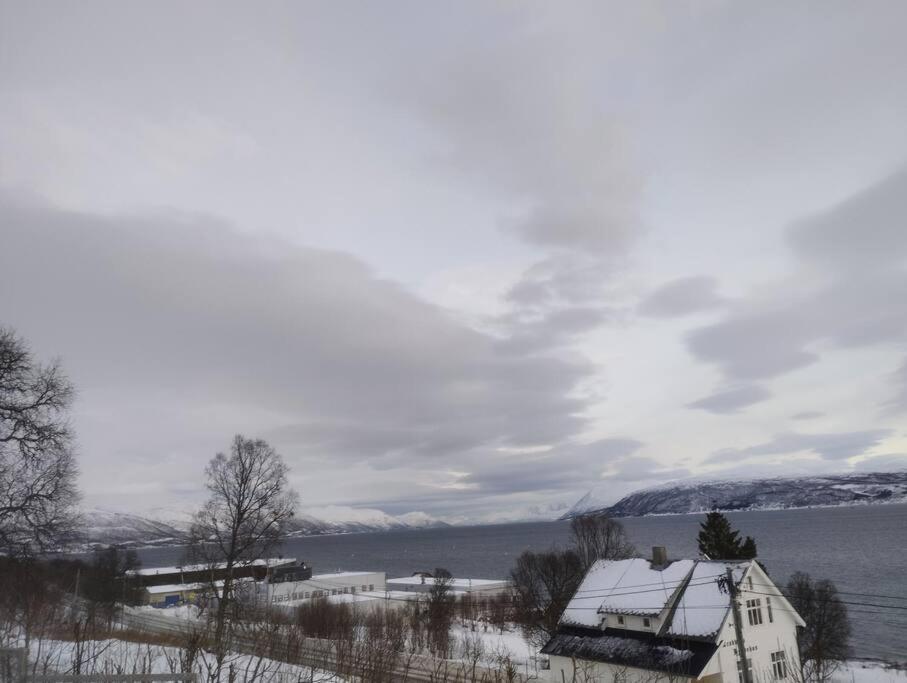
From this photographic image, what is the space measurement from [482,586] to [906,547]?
327ft

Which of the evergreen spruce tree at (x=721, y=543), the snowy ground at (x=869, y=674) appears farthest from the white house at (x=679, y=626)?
Result: the evergreen spruce tree at (x=721, y=543)

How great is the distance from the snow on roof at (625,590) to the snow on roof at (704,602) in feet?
2.67

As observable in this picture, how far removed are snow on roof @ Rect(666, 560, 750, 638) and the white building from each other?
45666 millimetres

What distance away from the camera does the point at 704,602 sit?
1283 inches

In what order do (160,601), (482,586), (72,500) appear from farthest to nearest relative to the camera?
(482,586)
(160,601)
(72,500)

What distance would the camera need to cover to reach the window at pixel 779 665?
33.7 metres

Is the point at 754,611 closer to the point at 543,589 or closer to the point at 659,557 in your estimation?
the point at 659,557

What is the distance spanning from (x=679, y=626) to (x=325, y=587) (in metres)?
61.8

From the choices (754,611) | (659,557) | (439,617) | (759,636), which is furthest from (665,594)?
(439,617)

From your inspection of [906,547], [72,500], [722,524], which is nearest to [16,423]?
[72,500]

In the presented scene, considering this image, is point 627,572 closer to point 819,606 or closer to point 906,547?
point 819,606

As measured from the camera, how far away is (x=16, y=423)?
16.4 m

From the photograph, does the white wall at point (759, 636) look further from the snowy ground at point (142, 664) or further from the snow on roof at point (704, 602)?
the snowy ground at point (142, 664)

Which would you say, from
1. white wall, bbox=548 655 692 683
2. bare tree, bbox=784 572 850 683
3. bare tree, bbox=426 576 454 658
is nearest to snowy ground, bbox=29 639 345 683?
white wall, bbox=548 655 692 683
